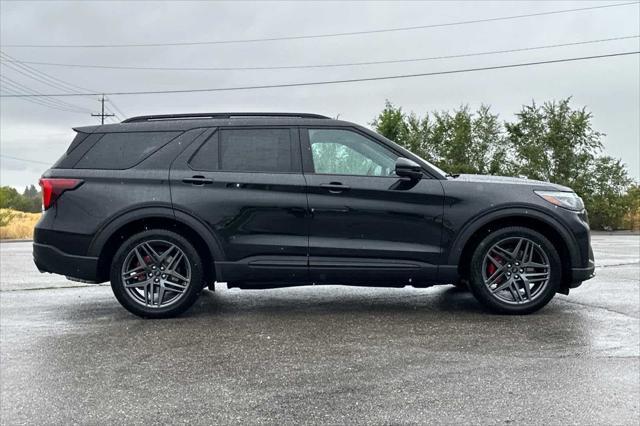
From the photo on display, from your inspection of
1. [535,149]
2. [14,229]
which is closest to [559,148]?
[535,149]

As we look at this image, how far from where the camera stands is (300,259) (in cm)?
594

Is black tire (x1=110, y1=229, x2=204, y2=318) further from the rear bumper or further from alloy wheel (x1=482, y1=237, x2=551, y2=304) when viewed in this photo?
alloy wheel (x1=482, y1=237, x2=551, y2=304)

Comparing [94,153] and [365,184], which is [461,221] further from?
[94,153]

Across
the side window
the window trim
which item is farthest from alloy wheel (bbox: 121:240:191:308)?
the side window

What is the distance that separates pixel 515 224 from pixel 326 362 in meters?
2.63

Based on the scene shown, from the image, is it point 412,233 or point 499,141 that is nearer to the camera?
point 412,233

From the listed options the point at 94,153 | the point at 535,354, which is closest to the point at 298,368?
the point at 535,354

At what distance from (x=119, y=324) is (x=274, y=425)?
2985 millimetres

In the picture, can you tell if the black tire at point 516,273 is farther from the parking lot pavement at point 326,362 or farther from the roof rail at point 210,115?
the roof rail at point 210,115

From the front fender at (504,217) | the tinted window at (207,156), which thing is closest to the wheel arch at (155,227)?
the tinted window at (207,156)

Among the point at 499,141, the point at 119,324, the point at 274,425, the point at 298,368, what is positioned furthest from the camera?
the point at 499,141

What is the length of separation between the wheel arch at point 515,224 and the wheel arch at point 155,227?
223cm

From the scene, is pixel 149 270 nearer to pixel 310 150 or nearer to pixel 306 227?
pixel 306 227

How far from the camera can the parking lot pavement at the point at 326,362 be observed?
3484 mm
